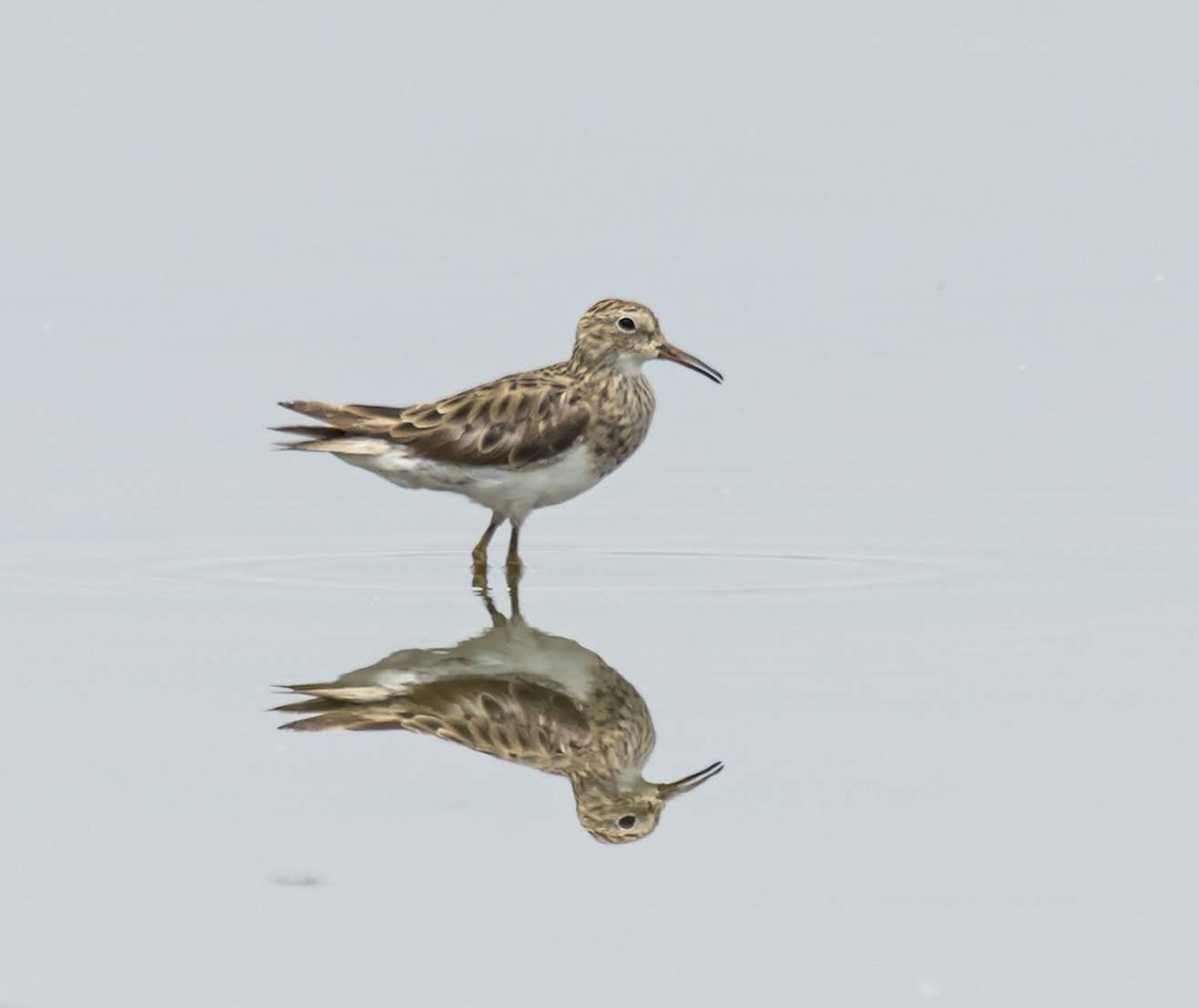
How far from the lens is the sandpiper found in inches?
794

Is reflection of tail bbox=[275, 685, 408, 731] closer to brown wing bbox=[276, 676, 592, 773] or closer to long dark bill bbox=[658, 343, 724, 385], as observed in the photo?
brown wing bbox=[276, 676, 592, 773]

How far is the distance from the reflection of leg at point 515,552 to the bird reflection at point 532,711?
292 cm

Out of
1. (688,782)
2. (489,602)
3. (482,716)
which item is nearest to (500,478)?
(489,602)

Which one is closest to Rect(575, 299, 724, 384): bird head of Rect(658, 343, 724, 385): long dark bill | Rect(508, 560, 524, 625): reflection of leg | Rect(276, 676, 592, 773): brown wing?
Rect(658, 343, 724, 385): long dark bill

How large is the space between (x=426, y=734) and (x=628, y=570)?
5.26m

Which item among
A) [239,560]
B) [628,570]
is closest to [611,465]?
[628,570]

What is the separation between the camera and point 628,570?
20.1m

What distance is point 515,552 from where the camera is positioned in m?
20.6

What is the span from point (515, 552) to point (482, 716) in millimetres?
5390

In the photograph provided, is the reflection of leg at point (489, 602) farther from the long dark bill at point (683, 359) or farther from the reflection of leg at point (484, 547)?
the long dark bill at point (683, 359)

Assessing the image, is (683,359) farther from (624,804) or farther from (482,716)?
(624,804)

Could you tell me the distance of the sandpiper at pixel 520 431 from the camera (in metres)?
20.2

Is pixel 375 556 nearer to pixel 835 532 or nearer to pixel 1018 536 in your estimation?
pixel 835 532

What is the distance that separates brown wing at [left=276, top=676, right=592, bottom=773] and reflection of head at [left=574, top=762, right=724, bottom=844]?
458 millimetres
